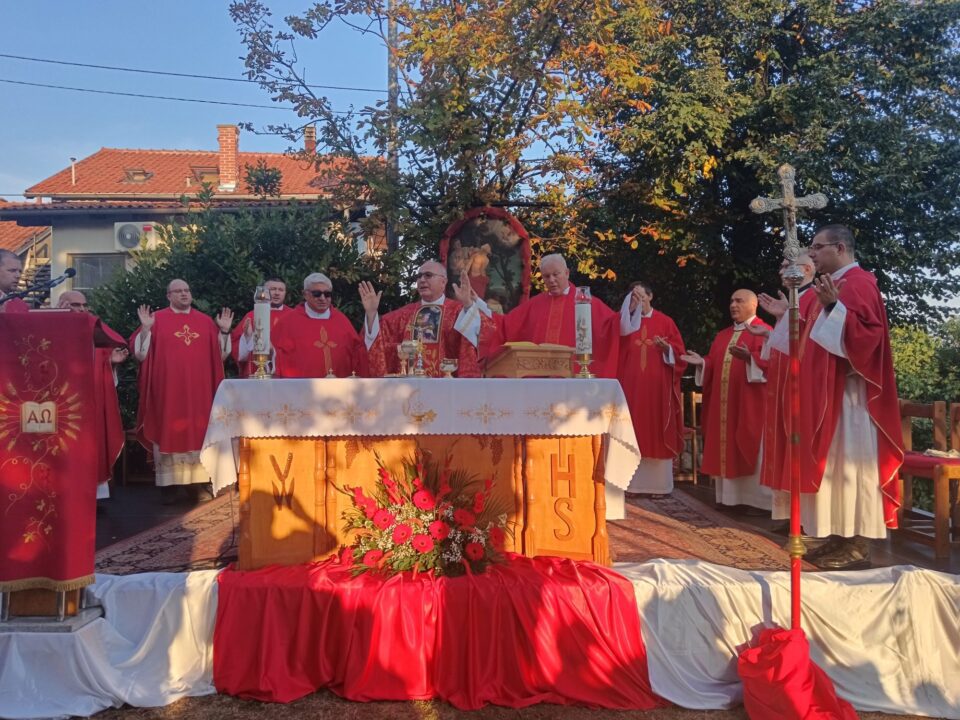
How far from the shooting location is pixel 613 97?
9.52 meters

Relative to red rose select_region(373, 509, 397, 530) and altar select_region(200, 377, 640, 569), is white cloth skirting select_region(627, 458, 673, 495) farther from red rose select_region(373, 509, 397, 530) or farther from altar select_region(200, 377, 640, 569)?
red rose select_region(373, 509, 397, 530)

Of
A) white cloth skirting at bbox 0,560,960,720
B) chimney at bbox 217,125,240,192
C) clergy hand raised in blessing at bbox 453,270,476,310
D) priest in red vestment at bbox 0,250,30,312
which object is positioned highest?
chimney at bbox 217,125,240,192

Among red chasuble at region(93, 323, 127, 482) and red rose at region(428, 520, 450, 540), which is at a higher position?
red chasuble at region(93, 323, 127, 482)

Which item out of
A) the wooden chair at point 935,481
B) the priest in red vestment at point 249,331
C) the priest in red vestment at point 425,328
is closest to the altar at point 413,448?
the priest in red vestment at point 425,328

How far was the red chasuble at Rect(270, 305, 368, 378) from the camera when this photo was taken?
7.05 m

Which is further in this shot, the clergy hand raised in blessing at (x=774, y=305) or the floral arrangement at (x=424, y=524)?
the clergy hand raised in blessing at (x=774, y=305)

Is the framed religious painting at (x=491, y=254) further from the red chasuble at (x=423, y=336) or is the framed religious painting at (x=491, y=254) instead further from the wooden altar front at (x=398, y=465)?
the wooden altar front at (x=398, y=465)

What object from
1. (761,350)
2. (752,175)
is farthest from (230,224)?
(752,175)

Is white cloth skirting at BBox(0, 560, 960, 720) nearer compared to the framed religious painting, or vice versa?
white cloth skirting at BBox(0, 560, 960, 720)

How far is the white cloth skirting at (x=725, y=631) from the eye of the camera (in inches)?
145

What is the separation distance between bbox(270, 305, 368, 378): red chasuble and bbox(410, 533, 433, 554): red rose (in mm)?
3218

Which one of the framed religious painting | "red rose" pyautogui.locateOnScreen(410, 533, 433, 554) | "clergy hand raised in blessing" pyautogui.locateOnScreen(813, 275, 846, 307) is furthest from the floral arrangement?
the framed religious painting

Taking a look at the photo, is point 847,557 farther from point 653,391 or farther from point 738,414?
point 653,391

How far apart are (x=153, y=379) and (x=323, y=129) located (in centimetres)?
379
